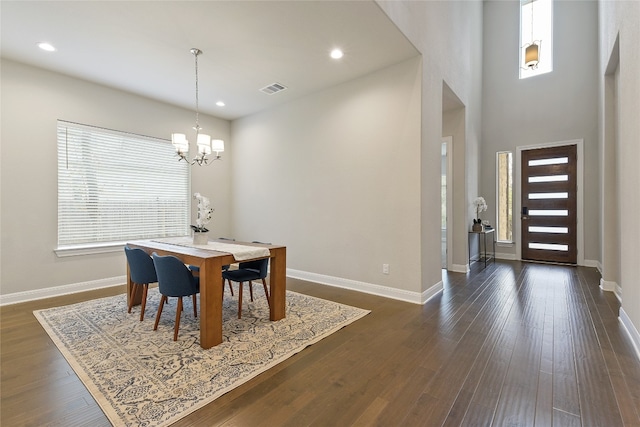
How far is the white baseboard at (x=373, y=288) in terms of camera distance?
12.1 ft

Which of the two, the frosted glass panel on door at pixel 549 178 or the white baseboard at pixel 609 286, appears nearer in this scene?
the white baseboard at pixel 609 286

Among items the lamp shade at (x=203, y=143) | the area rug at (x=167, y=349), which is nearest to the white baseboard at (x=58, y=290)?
the area rug at (x=167, y=349)

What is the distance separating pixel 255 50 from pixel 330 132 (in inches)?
62.0

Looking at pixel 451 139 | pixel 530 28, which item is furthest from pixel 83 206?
pixel 530 28

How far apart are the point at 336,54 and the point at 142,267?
330cm

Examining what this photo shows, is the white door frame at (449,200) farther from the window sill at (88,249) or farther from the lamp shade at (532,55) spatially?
the window sill at (88,249)

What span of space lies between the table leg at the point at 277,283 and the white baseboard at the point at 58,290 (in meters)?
3.09

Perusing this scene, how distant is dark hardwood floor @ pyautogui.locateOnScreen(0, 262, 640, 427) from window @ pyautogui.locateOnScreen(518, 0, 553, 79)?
5537mm

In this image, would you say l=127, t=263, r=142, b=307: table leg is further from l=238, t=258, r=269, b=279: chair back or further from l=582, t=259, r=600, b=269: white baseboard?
l=582, t=259, r=600, b=269: white baseboard

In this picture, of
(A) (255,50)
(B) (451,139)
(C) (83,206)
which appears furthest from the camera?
(B) (451,139)

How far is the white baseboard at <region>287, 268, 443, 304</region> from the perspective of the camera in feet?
12.1

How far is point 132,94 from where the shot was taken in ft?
15.7

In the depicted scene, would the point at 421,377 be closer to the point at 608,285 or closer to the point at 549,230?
the point at 608,285

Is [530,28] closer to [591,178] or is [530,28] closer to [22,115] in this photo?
[591,178]
